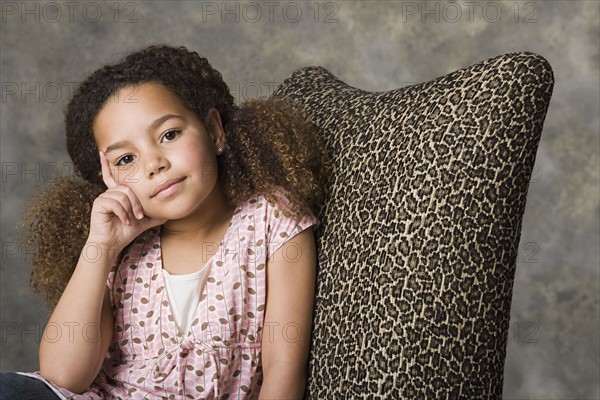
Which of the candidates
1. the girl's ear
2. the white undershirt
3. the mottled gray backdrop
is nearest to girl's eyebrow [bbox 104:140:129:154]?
the girl's ear

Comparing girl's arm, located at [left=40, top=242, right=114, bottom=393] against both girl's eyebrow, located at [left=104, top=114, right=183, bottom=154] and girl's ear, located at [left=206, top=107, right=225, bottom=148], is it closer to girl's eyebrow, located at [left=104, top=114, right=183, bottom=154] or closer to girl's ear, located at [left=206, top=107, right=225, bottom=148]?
girl's eyebrow, located at [left=104, top=114, right=183, bottom=154]

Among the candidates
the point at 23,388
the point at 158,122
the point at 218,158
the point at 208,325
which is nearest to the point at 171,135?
the point at 158,122

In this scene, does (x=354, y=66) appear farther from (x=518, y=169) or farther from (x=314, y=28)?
(x=518, y=169)

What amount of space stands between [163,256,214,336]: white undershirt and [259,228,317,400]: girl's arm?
145mm

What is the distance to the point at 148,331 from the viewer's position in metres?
1.87

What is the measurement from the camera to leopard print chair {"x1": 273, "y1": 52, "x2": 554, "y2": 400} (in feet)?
4.98

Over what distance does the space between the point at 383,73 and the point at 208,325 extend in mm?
1512

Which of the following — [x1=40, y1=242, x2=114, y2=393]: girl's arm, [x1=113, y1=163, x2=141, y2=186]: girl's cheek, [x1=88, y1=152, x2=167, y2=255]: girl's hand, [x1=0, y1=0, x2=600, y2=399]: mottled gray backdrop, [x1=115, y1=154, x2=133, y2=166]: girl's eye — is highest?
[x1=0, y1=0, x2=600, y2=399]: mottled gray backdrop

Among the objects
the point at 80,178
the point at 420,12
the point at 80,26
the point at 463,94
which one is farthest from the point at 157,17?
the point at 463,94

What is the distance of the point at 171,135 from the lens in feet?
5.83

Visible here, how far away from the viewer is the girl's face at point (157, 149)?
1.75 m

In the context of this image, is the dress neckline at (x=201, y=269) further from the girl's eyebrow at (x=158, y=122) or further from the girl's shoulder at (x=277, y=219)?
the girl's eyebrow at (x=158, y=122)

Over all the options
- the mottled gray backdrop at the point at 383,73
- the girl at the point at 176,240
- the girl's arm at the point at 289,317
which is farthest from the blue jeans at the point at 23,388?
the mottled gray backdrop at the point at 383,73

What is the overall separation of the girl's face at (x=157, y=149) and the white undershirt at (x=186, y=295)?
144mm
